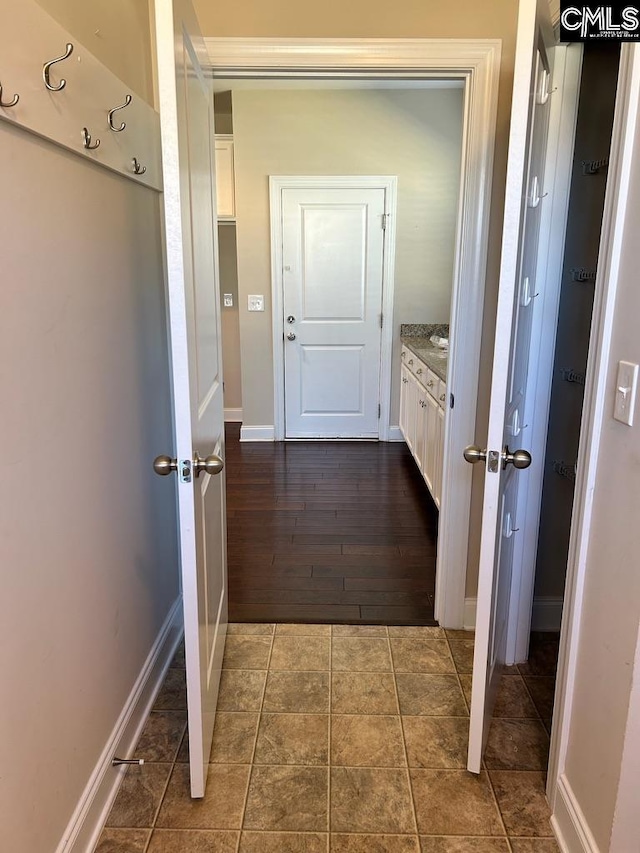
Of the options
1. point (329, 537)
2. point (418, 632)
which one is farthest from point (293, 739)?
point (329, 537)

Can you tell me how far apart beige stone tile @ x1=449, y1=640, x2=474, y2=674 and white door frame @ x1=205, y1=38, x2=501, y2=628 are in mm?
890

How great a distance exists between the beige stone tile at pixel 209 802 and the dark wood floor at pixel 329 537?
801 mm

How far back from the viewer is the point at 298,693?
207cm

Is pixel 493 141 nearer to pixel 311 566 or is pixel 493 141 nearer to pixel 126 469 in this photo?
pixel 126 469

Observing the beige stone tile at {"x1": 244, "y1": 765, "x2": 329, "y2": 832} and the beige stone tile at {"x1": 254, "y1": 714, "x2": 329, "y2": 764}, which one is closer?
the beige stone tile at {"x1": 244, "y1": 765, "x2": 329, "y2": 832}

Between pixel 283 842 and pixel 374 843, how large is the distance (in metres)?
0.23

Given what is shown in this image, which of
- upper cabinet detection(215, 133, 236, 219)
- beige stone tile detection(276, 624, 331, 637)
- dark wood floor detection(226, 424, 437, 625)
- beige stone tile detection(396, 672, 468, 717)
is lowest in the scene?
beige stone tile detection(396, 672, 468, 717)

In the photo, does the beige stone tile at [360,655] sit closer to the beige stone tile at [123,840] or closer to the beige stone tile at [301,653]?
the beige stone tile at [301,653]

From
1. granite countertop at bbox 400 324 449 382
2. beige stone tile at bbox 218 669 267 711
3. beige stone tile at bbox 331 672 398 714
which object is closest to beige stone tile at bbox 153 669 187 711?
beige stone tile at bbox 218 669 267 711

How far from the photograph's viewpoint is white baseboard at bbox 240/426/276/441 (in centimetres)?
513

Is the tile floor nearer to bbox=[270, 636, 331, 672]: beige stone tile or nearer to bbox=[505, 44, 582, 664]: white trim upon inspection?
bbox=[270, 636, 331, 672]: beige stone tile

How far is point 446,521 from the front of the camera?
94.3 inches

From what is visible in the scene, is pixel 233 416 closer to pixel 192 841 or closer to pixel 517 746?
pixel 517 746

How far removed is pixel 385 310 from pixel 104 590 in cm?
377
